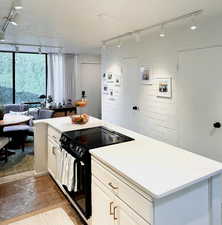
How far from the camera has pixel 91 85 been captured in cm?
757

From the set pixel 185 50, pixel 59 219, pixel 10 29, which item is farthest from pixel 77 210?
pixel 10 29

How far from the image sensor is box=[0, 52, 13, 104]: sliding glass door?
6.41 m

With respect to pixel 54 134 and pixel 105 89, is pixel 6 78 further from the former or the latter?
pixel 54 134

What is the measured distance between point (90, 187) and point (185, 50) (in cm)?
273

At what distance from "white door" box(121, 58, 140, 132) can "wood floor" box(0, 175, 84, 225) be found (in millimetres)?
2275

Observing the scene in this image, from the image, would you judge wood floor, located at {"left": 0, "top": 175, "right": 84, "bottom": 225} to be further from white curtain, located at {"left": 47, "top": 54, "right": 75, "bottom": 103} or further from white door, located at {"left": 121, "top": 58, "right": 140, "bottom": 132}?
white curtain, located at {"left": 47, "top": 54, "right": 75, "bottom": 103}

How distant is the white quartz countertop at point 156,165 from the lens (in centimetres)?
130

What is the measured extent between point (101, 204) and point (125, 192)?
431mm

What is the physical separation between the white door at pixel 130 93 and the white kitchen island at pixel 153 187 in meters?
2.72

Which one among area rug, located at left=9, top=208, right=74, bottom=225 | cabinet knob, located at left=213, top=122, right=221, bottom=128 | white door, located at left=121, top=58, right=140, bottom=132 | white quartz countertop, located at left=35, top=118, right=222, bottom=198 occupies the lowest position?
area rug, located at left=9, top=208, right=74, bottom=225

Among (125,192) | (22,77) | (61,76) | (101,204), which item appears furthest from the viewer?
(61,76)

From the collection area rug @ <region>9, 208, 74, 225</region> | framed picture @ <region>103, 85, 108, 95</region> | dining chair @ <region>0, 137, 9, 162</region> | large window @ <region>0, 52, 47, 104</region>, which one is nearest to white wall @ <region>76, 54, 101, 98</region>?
large window @ <region>0, 52, 47, 104</region>

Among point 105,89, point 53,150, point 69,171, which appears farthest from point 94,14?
point 105,89

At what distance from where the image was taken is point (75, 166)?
2166 mm
